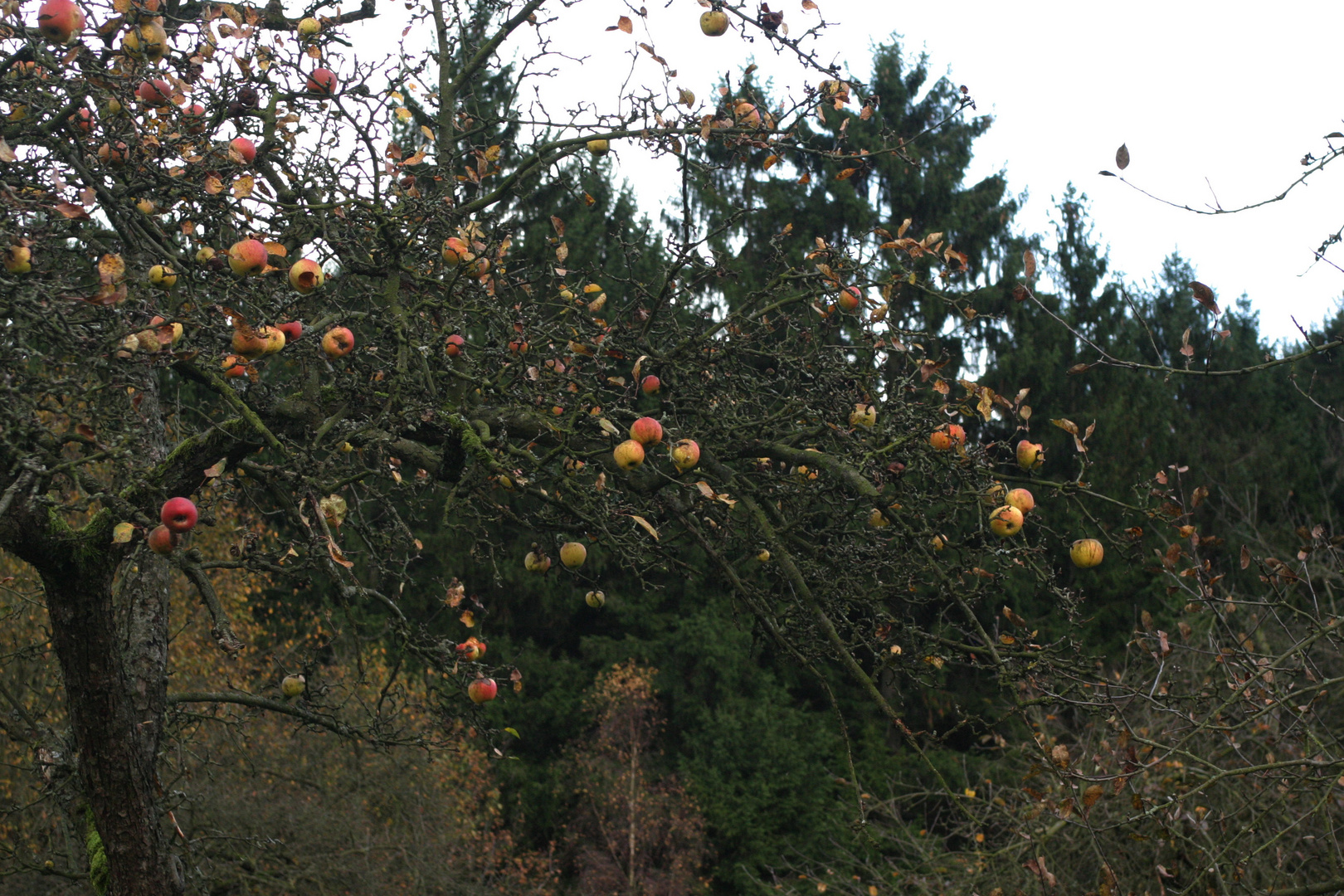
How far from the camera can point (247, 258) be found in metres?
2.47

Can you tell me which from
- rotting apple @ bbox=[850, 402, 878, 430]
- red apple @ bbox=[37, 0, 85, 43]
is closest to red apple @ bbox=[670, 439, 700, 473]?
rotting apple @ bbox=[850, 402, 878, 430]

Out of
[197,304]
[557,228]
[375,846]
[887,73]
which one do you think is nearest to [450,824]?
[375,846]

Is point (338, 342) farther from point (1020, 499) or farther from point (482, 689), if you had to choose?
point (1020, 499)

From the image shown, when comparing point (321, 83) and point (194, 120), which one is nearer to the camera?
point (194, 120)

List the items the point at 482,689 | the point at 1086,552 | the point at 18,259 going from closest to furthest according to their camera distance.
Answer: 1. the point at 18,259
2. the point at 1086,552
3. the point at 482,689

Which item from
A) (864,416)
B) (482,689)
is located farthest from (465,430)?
(864,416)

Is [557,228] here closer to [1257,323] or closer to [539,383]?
[539,383]

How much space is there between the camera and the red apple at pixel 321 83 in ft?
10.9

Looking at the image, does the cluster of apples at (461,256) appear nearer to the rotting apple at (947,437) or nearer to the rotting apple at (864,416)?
the rotting apple at (864,416)

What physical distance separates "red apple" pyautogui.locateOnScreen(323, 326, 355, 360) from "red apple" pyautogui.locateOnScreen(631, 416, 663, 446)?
2.64 feet

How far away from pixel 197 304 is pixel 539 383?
1065mm

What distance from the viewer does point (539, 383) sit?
313cm

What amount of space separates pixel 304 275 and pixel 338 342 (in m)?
0.19

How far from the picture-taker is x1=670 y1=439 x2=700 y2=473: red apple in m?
2.63
